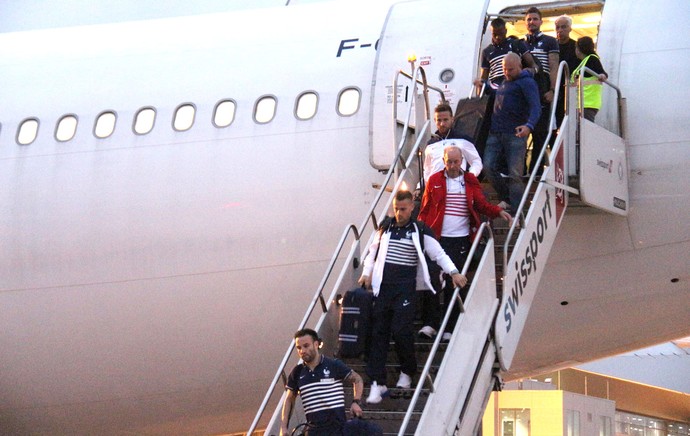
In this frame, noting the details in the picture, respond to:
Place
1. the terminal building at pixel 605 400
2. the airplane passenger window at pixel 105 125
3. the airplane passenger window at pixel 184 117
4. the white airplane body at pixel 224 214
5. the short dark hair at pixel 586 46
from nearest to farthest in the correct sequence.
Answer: the short dark hair at pixel 586 46 < the white airplane body at pixel 224 214 < the airplane passenger window at pixel 184 117 < the airplane passenger window at pixel 105 125 < the terminal building at pixel 605 400

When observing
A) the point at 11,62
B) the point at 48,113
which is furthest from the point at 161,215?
the point at 11,62

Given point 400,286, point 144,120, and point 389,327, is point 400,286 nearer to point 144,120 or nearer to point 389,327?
point 389,327

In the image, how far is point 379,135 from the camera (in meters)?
10.7

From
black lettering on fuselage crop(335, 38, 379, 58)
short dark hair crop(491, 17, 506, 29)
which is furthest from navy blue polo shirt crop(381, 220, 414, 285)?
black lettering on fuselage crop(335, 38, 379, 58)

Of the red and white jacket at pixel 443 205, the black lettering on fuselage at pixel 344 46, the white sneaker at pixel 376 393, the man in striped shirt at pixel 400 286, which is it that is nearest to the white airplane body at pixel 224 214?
the black lettering on fuselage at pixel 344 46

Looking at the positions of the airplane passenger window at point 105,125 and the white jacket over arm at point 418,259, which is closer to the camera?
the white jacket over arm at point 418,259

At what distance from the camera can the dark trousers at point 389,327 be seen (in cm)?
822

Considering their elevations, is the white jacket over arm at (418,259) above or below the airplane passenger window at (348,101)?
below

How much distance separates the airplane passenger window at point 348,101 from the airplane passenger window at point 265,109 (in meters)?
0.64

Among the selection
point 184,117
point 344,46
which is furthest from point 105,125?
point 344,46

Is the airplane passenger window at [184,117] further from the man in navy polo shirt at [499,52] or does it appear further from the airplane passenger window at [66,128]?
the man in navy polo shirt at [499,52]

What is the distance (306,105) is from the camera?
1135 cm

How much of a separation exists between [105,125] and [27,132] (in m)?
0.90

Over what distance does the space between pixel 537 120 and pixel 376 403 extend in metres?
2.64
